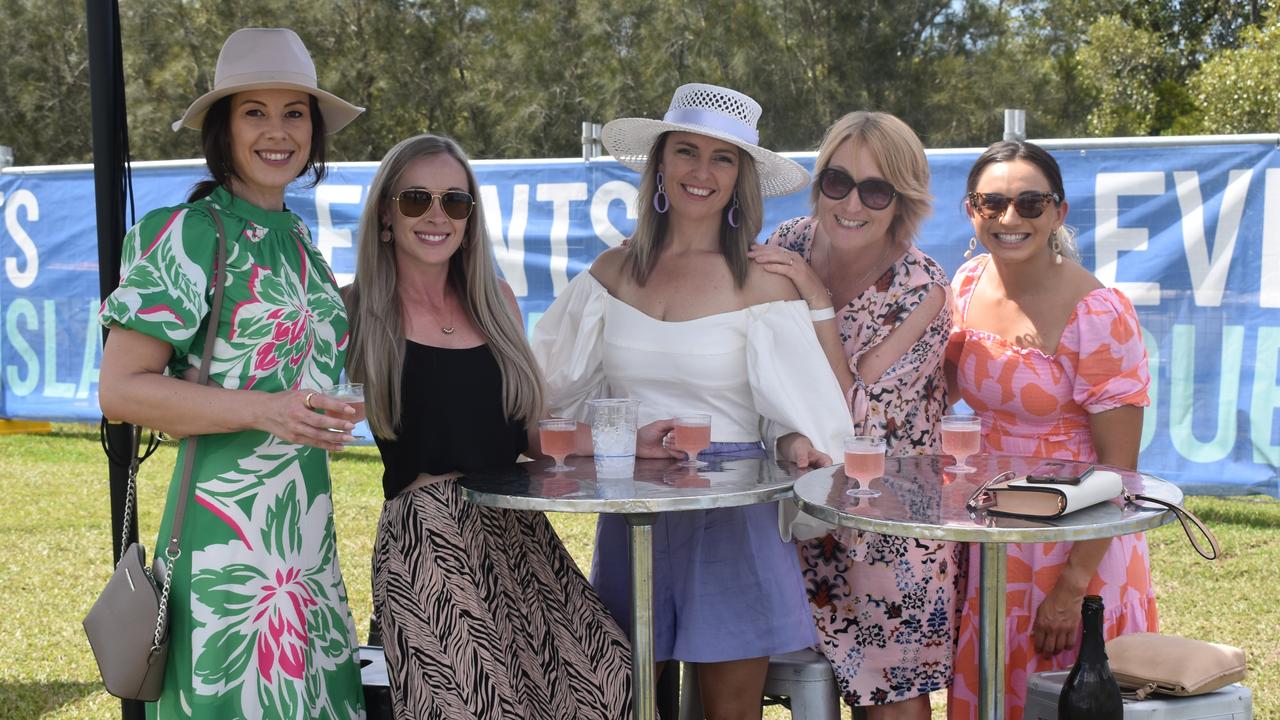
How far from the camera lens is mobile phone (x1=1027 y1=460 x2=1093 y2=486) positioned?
260 centimetres

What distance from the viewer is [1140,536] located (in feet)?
11.3

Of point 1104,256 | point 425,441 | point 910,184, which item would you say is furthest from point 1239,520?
point 425,441

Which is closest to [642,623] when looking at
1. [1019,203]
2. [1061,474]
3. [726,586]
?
[726,586]

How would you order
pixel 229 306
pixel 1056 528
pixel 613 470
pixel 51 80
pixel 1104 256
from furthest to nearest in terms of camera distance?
pixel 51 80, pixel 1104 256, pixel 613 470, pixel 229 306, pixel 1056 528

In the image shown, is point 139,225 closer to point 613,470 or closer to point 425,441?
point 425,441

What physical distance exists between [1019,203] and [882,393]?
67cm

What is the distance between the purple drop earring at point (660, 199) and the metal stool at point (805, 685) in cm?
134

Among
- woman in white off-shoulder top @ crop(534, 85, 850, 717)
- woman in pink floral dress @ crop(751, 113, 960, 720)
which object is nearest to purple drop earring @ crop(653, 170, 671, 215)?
woman in white off-shoulder top @ crop(534, 85, 850, 717)

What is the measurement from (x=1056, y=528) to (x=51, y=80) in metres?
22.1

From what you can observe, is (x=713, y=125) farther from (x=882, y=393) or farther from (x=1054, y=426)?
(x=1054, y=426)

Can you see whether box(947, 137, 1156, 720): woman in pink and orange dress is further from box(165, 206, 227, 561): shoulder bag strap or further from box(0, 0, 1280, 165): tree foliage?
box(0, 0, 1280, 165): tree foliage

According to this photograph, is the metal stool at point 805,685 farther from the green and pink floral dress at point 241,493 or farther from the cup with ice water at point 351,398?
the cup with ice water at point 351,398

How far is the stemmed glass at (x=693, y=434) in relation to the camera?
3023 millimetres

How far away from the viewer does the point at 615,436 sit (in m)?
2.95
